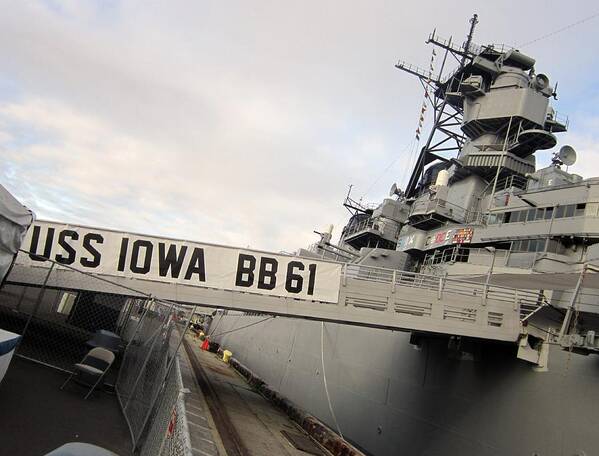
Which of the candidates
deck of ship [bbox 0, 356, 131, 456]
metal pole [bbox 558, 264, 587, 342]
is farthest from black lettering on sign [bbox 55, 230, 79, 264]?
metal pole [bbox 558, 264, 587, 342]

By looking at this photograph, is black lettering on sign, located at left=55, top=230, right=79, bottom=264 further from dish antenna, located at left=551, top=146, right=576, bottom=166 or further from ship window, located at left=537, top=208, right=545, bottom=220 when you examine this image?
dish antenna, located at left=551, top=146, right=576, bottom=166

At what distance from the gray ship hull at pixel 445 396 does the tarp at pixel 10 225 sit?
40.9 ft

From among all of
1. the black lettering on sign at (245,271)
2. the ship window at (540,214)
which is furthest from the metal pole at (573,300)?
the ship window at (540,214)

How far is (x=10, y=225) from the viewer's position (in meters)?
8.41

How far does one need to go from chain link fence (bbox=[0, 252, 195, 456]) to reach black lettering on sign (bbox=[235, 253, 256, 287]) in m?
1.83

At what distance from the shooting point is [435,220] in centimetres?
3070

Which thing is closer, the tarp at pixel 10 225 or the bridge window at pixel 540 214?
the tarp at pixel 10 225

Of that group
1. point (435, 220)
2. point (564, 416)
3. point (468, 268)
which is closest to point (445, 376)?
point (564, 416)

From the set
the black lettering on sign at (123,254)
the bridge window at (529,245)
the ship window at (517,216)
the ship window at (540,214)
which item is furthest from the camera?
the ship window at (517,216)

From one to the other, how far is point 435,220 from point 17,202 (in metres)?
26.3

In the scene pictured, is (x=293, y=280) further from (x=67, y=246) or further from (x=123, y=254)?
(x=67, y=246)

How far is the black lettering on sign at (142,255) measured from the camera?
12594mm

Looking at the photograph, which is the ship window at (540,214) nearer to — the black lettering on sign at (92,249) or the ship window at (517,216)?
the ship window at (517,216)

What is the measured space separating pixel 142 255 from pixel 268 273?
11.5 feet
